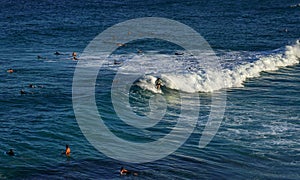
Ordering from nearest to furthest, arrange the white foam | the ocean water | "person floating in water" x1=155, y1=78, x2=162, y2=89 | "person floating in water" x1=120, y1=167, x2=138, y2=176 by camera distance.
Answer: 1. "person floating in water" x1=120, y1=167, x2=138, y2=176
2. the ocean water
3. "person floating in water" x1=155, y1=78, x2=162, y2=89
4. the white foam

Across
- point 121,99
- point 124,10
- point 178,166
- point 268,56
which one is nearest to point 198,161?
point 178,166

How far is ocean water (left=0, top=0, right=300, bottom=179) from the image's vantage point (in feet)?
75.2

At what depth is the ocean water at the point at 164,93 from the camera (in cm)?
2292

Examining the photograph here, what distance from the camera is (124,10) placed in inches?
2889

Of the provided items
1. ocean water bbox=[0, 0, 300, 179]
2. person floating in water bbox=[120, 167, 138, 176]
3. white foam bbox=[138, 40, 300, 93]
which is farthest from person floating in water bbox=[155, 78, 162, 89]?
person floating in water bbox=[120, 167, 138, 176]

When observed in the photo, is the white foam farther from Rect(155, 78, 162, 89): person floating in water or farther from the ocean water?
Rect(155, 78, 162, 89): person floating in water

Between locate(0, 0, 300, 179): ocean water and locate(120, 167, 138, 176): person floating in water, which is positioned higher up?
locate(0, 0, 300, 179): ocean water

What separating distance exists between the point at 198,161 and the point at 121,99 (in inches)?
446

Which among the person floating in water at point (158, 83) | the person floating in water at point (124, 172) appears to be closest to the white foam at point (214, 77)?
the person floating in water at point (158, 83)

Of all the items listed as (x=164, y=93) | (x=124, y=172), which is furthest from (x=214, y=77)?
(x=124, y=172)

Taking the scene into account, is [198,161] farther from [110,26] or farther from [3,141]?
[110,26]

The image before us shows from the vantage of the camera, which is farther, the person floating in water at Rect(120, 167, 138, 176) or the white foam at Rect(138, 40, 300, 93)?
the white foam at Rect(138, 40, 300, 93)

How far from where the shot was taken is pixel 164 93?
36.4 meters

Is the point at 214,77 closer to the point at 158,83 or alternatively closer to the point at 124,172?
the point at 158,83
